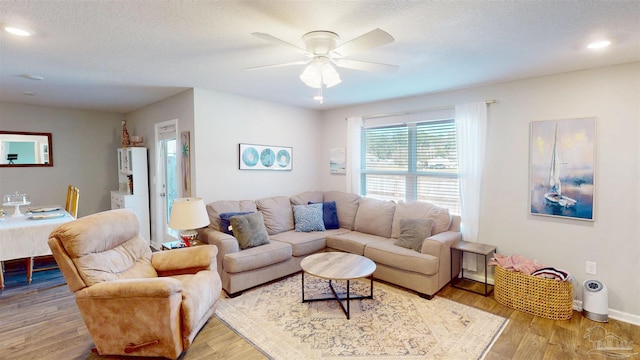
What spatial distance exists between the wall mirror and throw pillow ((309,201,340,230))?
4872 mm

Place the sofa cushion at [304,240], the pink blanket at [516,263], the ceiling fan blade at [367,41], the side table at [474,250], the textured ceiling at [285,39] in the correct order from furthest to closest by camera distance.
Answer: the sofa cushion at [304,240] < the side table at [474,250] < the pink blanket at [516,263] < the textured ceiling at [285,39] < the ceiling fan blade at [367,41]

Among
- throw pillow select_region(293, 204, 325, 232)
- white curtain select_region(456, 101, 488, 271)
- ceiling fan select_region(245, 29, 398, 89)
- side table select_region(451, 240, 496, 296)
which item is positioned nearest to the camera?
ceiling fan select_region(245, 29, 398, 89)

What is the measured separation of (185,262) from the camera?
2.75 m

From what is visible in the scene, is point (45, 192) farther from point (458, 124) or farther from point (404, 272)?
point (458, 124)

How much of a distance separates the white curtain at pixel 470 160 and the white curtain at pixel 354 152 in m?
1.56

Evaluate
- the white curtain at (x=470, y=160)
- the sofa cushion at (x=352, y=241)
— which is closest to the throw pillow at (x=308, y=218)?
the sofa cushion at (x=352, y=241)

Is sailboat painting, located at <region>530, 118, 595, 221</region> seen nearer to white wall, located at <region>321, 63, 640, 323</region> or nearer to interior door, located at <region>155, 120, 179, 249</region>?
white wall, located at <region>321, 63, 640, 323</region>

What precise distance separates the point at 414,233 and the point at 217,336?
232 centimetres

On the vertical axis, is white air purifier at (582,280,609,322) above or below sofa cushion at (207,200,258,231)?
below

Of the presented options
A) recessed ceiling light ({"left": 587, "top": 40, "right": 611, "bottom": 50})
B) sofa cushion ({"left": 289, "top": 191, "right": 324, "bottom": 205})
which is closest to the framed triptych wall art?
sofa cushion ({"left": 289, "top": 191, "right": 324, "bottom": 205})

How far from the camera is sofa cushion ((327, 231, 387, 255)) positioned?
12.3 ft

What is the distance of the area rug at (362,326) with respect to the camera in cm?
233

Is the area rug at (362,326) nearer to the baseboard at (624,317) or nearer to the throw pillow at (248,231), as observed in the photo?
the throw pillow at (248,231)

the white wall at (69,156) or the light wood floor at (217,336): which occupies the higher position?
the white wall at (69,156)
